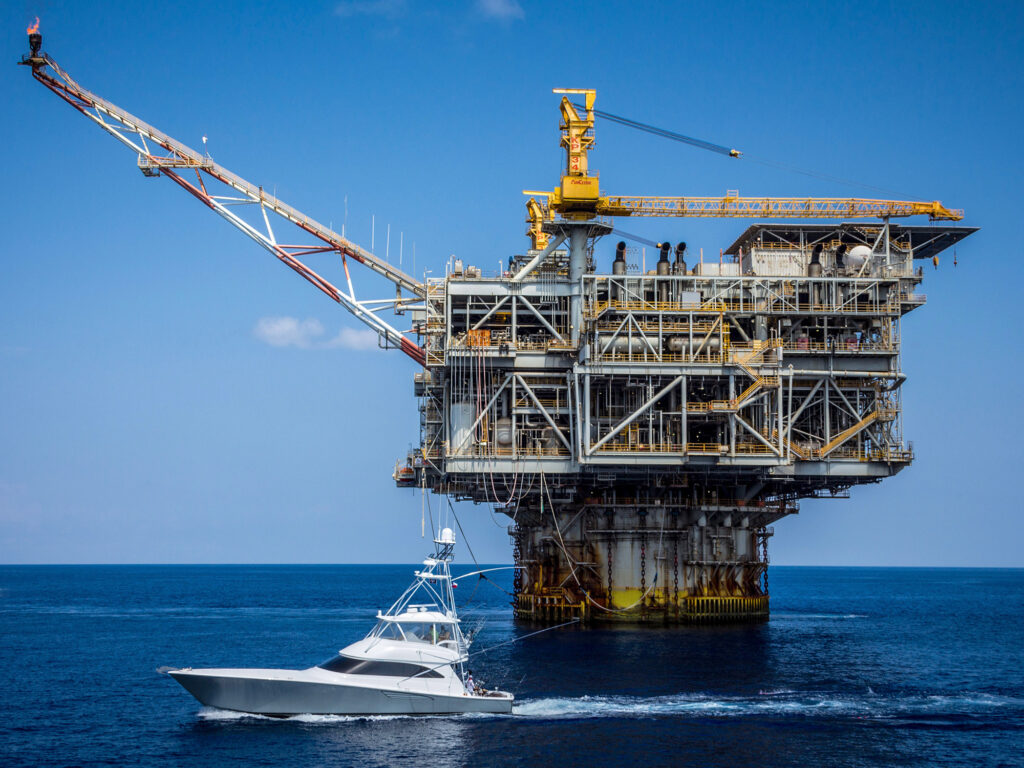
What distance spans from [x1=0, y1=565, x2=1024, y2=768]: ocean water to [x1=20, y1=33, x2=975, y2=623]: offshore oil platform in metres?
5.78

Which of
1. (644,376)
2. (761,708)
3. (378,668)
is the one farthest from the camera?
(644,376)

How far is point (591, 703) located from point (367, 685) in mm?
8752

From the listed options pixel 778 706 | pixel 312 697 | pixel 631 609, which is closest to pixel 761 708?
pixel 778 706

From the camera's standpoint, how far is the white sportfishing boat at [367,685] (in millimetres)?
39125

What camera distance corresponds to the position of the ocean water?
3550cm

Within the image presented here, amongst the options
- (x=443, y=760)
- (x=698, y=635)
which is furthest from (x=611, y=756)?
(x=698, y=635)

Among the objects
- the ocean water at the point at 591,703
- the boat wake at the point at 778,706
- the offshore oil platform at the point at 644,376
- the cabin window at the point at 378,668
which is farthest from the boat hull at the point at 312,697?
the offshore oil platform at the point at 644,376

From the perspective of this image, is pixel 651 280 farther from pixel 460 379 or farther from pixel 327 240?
pixel 327 240

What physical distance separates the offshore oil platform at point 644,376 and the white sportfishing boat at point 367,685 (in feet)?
71.1

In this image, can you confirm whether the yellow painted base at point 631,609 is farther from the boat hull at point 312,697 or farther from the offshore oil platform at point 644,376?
the boat hull at point 312,697

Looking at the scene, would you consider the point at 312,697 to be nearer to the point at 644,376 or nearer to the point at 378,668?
the point at 378,668

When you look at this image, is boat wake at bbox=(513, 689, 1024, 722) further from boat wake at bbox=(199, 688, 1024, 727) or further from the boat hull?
the boat hull

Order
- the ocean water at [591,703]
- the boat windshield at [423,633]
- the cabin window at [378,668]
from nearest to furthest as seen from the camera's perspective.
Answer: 1. the ocean water at [591,703]
2. the cabin window at [378,668]
3. the boat windshield at [423,633]

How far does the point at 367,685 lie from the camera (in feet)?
128
